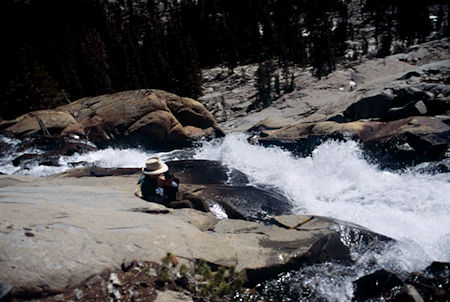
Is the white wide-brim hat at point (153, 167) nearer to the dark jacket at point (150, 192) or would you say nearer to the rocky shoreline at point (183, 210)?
the dark jacket at point (150, 192)

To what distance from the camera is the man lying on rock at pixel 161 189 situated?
6141 mm

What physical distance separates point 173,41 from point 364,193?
3181cm

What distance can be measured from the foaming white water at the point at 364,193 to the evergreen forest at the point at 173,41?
1975cm

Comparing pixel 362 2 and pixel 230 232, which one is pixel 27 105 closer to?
pixel 230 232

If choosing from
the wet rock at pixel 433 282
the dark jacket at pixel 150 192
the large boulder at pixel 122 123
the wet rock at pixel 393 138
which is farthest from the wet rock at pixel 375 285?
the large boulder at pixel 122 123

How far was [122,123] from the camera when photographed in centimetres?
1573

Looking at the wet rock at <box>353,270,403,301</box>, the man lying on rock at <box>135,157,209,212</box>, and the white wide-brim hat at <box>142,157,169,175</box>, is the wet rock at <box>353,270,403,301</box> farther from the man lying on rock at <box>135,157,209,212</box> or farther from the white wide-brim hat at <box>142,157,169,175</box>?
the white wide-brim hat at <box>142,157,169,175</box>

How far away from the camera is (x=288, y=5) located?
64.8 metres

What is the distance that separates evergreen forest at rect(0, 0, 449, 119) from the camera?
3014cm

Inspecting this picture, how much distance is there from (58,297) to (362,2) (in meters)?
82.0

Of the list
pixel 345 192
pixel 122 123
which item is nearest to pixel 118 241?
pixel 345 192

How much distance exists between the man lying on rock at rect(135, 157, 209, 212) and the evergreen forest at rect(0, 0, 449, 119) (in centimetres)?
2491

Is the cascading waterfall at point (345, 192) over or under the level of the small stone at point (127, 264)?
under

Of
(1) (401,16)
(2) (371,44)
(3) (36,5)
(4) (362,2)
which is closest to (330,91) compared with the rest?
(2) (371,44)
